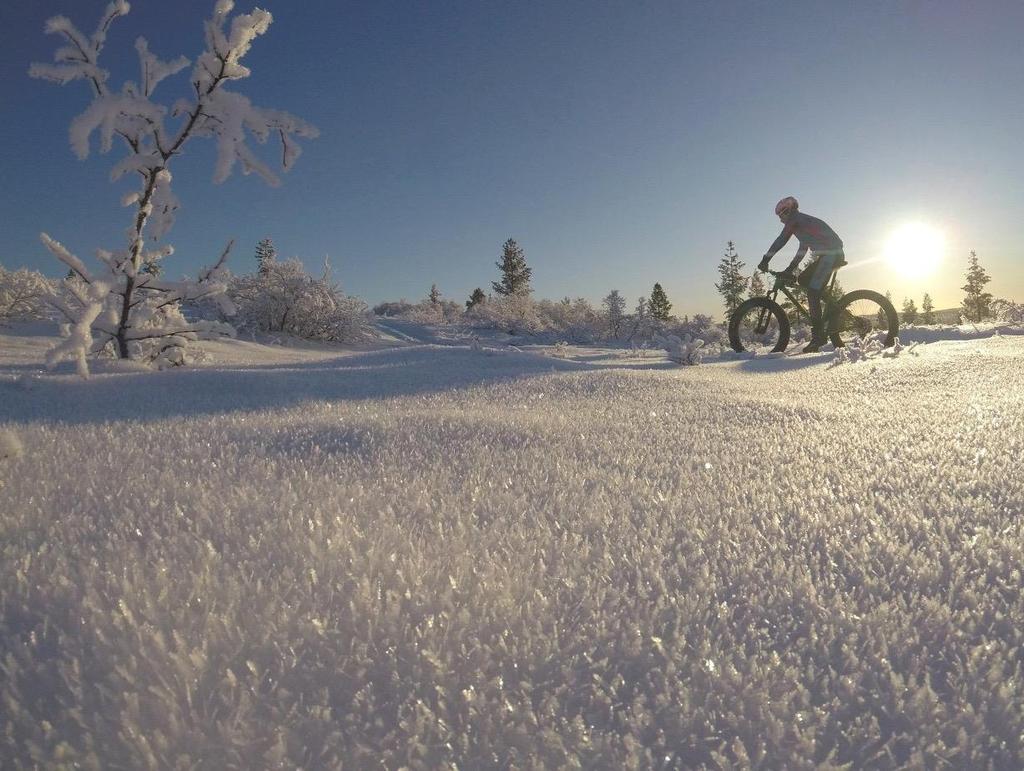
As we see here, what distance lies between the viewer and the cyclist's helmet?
5.33 metres

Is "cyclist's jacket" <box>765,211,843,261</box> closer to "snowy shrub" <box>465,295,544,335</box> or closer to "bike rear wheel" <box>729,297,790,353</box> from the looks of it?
"bike rear wheel" <box>729,297,790,353</box>

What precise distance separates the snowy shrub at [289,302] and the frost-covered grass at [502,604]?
26.6 feet

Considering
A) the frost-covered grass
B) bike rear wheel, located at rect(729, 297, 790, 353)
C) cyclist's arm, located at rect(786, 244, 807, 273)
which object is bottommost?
the frost-covered grass

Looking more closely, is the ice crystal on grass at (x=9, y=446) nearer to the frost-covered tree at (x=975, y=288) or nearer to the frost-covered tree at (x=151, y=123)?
the frost-covered tree at (x=151, y=123)

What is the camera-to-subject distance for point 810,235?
5312 millimetres

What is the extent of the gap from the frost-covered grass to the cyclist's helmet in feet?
14.8

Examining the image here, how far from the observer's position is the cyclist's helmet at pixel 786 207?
5.33 m

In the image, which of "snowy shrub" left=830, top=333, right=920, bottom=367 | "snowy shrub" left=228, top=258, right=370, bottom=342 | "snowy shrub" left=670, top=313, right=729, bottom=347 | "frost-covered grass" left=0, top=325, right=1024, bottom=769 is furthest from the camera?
"snowy shrub" left=670, top=313, right=729, bottom=347

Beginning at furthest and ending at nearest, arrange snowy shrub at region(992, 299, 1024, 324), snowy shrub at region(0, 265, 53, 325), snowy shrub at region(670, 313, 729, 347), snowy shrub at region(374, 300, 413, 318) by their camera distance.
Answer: snowy shrub at region(374, 300, 413, 318) → snowy shrub at region(992, 299, 1024, 324) → snowy shrub at region(670, 313, 729, 347) → snowy shrub at region(0, 265, 53, 325)

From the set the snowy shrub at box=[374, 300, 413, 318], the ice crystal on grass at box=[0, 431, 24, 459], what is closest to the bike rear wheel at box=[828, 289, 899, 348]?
the ice crystal on grass at box=[0, 431, 24, 459]

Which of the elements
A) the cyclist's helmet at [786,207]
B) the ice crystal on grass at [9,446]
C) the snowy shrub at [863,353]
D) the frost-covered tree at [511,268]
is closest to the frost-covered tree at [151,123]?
the ice crystal on grass at [9,446]

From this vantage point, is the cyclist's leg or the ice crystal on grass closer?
the ice crystal on grass

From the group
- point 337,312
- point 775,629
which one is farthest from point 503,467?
point 337,312

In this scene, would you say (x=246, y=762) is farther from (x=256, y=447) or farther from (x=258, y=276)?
(x=258, y=276)
